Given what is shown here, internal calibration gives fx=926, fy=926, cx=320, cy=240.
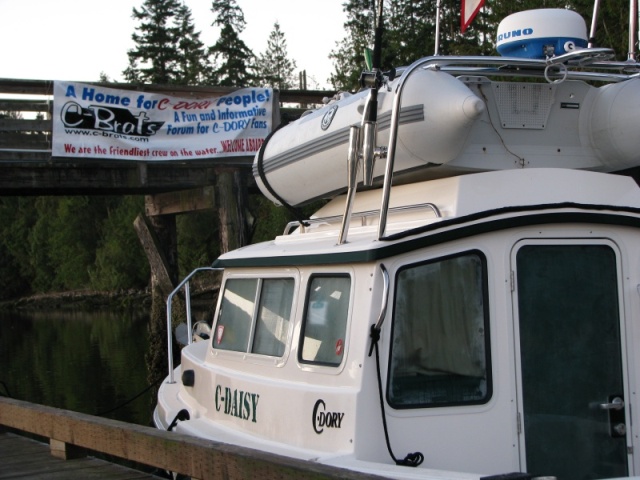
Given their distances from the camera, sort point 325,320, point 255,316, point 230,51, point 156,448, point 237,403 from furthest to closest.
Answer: point 230,51 < point 255,316 < point 237,403 < point 156,448 < point 325,320

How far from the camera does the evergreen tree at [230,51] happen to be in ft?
209

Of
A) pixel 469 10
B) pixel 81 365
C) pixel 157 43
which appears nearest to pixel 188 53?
pixel 157 43

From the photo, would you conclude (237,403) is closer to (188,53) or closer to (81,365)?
(81,365)

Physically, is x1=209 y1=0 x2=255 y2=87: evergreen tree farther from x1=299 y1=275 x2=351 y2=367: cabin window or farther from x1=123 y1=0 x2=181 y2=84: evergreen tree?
x1=299 y1=275 x2=351 y2=367: cabin window

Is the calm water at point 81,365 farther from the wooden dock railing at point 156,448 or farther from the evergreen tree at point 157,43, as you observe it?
the evergreen tree at point 157,43

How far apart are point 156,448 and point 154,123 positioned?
907 cm

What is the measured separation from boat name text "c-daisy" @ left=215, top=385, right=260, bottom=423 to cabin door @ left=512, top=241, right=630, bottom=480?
1778 mm

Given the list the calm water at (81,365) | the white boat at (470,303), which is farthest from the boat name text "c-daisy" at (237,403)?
the calm water at (81,365)

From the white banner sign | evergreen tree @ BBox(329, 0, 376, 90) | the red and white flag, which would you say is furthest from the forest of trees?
the red and white flag

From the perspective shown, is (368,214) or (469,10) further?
(469,10)

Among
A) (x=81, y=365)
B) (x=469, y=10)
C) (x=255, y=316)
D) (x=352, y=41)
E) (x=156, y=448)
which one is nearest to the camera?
(x=156, y=448)

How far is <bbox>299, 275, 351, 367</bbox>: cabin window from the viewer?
5273 millimetres

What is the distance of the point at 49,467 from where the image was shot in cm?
682

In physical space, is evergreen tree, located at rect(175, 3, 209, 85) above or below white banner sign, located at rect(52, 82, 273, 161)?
above
